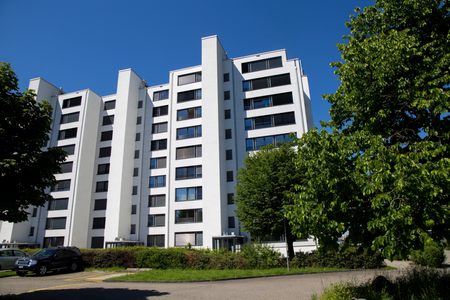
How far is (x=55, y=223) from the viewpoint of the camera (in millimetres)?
35781

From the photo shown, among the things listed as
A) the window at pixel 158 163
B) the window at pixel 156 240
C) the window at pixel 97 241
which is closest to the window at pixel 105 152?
the window at pixel 158 163

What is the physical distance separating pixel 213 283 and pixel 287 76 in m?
27.7

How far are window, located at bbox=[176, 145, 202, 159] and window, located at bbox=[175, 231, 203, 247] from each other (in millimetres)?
9637

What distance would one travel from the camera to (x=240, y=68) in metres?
36.8

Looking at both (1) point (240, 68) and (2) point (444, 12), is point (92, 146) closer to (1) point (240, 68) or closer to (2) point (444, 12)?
(1) point (240, 68)

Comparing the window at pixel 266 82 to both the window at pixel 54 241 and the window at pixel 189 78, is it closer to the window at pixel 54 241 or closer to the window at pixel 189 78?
the window at pixel 189 78

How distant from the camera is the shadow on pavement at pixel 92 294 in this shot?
1030cm

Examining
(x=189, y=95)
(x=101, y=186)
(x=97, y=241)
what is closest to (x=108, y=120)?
(x=101, y=186)

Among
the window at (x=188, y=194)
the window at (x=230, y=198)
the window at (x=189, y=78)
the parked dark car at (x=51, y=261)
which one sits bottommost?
the parked dark car at (x=51, y=261)

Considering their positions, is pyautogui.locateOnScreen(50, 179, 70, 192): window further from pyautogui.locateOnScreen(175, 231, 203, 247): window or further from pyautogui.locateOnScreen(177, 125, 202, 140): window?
pyautogui.locateOnScreen(175, 231, 203, 247): window

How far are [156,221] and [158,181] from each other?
17.1ft

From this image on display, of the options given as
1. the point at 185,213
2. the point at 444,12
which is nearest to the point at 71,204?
the point at 185,213

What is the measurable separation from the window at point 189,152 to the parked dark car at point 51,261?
669 inches

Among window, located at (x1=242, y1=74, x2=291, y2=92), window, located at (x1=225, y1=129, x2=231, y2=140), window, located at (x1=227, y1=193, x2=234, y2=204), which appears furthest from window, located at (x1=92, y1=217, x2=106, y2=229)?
window, located at (x1=242, y1=74, x2=291, y2=92)
